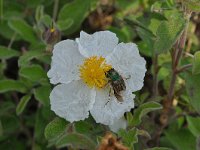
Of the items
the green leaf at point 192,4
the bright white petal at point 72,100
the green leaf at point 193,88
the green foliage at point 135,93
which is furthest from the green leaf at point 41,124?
the green leaf at point 192,4

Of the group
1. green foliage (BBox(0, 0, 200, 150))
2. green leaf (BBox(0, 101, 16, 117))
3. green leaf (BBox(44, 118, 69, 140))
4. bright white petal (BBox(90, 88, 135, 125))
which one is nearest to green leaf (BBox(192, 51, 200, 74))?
green foliage (BBox(0, 0, 200, 150))

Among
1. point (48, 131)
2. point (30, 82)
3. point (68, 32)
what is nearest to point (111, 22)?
point (68, 32)

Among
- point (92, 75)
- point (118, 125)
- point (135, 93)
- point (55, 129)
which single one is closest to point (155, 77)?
point (135, 93)

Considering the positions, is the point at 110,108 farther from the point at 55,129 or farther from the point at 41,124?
the point at 41,124

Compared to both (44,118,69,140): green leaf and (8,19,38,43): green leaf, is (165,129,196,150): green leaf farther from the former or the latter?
(8,19,38,43): green leaf

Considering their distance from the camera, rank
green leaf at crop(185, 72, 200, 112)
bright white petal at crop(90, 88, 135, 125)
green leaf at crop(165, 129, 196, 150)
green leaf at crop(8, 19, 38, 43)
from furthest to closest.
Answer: green leaf at crop(8, 19, 38, 43) < green leaf at crop(165, 129, 196, 150) < green leaf at crop(185, 72, 200, 112) < bright white petal at crop(90, 88, 135, 125)

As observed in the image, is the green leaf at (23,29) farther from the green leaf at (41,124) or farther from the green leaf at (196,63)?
the green leaf at (196,63)

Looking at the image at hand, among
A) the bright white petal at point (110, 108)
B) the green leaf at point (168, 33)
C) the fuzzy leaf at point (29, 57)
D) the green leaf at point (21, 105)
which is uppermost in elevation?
the green leaf at point (168, 33)
